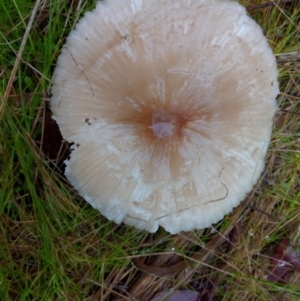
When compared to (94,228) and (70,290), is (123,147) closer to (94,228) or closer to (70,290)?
(94,228)

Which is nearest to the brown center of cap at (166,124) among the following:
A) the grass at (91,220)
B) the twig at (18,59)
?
the grass at (91,220)

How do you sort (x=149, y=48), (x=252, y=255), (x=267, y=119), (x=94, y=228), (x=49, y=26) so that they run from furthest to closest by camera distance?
1. (x=252, y=255)
2. (x=94, y=228)
3. (x=49, y=26)
4. (x=267, y=119)
5. (x=149, y=48)

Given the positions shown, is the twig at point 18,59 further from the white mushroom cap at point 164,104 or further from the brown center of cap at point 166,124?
the brown center of cap at point 166,124

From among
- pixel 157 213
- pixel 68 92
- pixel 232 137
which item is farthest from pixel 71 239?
pixel 232 137

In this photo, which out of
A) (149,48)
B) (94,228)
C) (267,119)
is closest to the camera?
(149,48)

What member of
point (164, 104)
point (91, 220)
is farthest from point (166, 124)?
point (91, 220)

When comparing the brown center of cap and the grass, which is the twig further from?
the brown center of cap

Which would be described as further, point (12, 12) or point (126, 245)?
point (126, 245)
